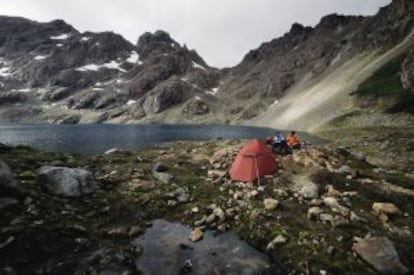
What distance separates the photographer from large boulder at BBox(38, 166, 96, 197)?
1641 cm

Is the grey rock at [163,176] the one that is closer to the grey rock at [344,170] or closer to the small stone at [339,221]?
the small stone at [339,221]

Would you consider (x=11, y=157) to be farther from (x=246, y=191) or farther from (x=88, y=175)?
(x=246, y=191)

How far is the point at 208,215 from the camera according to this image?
15.9 m

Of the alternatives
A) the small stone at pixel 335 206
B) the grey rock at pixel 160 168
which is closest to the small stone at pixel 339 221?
the small stone at pixel 335 206

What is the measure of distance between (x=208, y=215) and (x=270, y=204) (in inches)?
118

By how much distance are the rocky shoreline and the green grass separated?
235 feet

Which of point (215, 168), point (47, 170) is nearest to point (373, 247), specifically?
point (215, 168)

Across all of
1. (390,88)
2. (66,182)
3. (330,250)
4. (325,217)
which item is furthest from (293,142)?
(390,88)

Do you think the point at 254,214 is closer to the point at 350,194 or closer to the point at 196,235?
the point at 196,235

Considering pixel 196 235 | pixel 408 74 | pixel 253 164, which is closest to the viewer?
pixel 196 235

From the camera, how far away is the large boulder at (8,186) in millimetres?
14307

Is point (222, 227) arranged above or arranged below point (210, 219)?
below

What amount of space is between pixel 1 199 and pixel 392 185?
20.3 metres

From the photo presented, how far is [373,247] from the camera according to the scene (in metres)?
12.2
